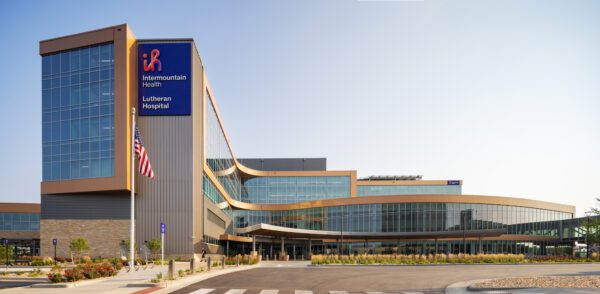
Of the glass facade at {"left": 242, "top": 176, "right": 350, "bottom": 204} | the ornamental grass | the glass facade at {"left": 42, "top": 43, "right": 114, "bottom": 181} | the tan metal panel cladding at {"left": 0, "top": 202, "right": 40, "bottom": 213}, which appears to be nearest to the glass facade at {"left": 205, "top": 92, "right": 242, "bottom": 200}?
the glass facade at {"left": 42, "top": 43, "right": 114, "bottom": 181}

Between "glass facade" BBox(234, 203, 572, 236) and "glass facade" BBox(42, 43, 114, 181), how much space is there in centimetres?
4224

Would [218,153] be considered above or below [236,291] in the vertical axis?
above

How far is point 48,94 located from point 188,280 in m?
36.3

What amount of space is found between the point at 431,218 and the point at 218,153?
110 ft

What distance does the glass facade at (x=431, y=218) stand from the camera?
7962 centimetres

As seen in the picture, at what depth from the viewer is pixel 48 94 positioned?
5341cm

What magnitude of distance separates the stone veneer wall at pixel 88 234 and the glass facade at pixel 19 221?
47.1 meters

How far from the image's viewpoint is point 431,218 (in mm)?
79625

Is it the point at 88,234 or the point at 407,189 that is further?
the point at 407,189

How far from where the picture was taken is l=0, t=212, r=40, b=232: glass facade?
92.2 metres

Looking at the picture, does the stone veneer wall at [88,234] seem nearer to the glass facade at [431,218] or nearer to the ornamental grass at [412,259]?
the ornamental grass at [412,259]

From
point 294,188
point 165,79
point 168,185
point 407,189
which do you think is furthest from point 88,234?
point 407,189

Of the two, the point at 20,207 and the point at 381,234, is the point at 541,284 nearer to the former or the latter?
the point at 381,234

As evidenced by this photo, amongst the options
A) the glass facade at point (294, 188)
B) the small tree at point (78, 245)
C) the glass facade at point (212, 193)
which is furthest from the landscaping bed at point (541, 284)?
the glass facade at point (294, 188)
